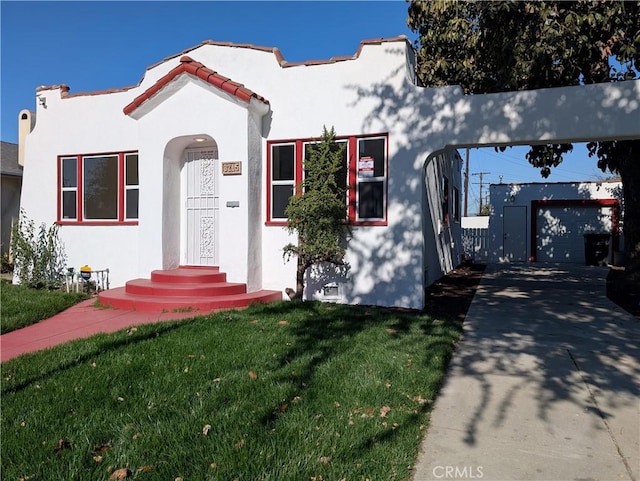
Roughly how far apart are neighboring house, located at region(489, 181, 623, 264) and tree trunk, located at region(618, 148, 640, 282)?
10.6 m

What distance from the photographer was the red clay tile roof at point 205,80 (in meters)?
8.37

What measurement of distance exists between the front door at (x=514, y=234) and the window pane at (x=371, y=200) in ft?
48.7

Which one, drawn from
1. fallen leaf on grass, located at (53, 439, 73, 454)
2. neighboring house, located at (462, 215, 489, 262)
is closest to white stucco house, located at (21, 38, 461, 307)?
fallen leaf on grass, located at (53, 439, 73, 454)

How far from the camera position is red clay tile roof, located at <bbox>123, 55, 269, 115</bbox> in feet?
27.5

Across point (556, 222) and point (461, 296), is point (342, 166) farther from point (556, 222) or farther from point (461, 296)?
point (556, 222)

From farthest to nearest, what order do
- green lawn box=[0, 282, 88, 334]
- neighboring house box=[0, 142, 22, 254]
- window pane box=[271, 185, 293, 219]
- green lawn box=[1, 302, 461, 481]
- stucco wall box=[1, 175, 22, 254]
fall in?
stucco wall box=[1, 175, 22, 254] → neighboring house box=[0, 142, 22, 254] → window pane box=[271, 185, 293, 219] → green lawn box=[0, 282, 88, 334] → green lawn box=[1, 302, 461, 481]

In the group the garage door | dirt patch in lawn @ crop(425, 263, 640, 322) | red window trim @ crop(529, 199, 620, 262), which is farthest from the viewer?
the garage door

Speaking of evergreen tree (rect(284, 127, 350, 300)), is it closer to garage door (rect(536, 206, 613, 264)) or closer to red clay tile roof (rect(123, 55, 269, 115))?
red clay tile roof (rect(123, 55, 269, 115))

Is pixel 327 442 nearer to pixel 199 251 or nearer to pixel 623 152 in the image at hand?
pixel 199 251

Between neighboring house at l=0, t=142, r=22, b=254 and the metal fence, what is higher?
neighboring house at l=0, t=142, r=22, b=254

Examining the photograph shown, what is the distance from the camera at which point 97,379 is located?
4.28 metres

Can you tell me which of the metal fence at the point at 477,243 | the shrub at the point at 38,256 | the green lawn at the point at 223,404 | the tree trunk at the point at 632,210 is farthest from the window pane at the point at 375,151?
the metal fence at the point at 477,243

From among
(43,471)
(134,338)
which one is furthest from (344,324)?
(43,471)

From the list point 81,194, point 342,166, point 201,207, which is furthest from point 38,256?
point 342,166
